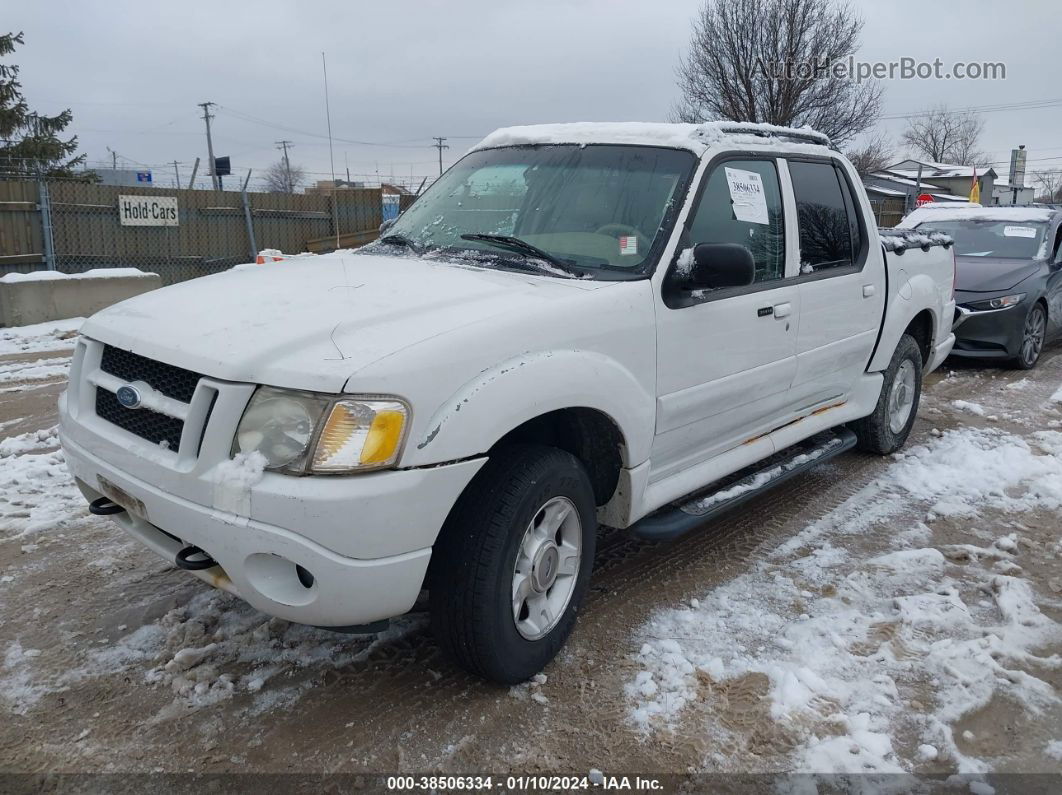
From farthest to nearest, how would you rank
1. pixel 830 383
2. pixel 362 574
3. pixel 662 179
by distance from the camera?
pixel 830 383
pixel 662 179
pixel 362 574

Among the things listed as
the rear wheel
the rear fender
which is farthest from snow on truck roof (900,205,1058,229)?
the rear fender

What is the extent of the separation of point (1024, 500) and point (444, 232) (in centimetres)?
379

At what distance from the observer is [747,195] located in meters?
3.92

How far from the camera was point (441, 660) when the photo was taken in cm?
320

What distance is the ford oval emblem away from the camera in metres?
2.75

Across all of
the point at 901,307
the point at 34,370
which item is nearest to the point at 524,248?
the point at 901,307

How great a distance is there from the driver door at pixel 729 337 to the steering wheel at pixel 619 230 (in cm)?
Result: 20

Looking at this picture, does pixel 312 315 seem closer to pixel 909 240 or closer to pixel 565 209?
pixel 565 209

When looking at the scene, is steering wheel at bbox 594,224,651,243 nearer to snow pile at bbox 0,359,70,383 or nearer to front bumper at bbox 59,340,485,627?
front bumper at bbox 59,340,485,627

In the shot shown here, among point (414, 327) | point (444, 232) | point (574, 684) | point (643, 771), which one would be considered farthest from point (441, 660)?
point (444, 232)

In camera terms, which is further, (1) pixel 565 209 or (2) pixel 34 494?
(2) pixel 34 494

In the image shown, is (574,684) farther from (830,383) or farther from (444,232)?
(830,383)

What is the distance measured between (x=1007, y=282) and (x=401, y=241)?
24.5 feet

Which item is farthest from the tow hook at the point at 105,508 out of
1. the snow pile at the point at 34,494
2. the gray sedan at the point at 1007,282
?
the gray sedan at the point at 1007,282
